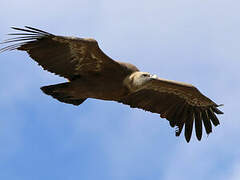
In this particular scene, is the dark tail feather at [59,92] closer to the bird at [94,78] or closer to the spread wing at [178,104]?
the bird at [94,78]

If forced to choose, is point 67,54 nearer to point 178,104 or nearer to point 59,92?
point 59,92

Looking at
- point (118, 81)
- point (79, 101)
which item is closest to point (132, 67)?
point (118, 81)

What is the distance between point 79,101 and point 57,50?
1386mm

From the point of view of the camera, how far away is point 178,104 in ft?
44.3

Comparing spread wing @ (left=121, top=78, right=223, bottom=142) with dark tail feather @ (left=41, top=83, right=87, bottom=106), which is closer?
dark tail feather @ (left=41, top=83, right=87, bottom=106)

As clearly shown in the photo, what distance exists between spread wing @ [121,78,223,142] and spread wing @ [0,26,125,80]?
3.51 feet

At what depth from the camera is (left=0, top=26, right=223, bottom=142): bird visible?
36.9 ft

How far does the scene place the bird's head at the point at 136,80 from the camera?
11.9 m

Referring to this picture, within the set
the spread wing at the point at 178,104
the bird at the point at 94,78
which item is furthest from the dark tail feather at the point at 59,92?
the spread wing at the point at 178,104

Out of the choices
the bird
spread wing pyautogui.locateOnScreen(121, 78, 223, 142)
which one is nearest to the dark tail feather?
the bird

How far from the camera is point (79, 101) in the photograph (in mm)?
12398

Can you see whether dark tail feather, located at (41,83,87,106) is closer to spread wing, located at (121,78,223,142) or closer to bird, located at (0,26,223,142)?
bird, located at (0,26,223,142)

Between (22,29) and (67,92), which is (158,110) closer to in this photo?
(67,92)

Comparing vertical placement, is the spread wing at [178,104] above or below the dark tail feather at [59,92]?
above
